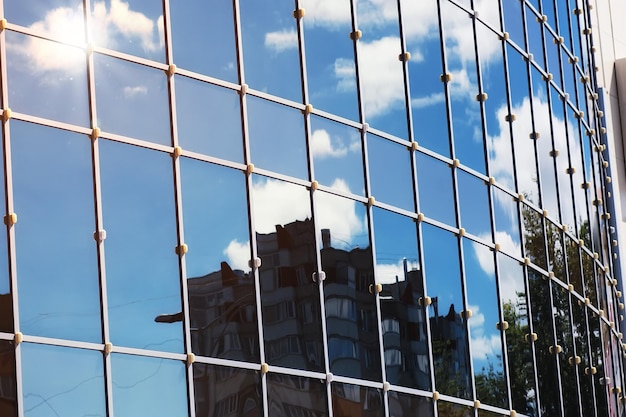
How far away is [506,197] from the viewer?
632 inches

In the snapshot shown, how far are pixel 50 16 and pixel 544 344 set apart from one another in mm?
8324

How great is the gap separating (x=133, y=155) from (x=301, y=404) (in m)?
3.08

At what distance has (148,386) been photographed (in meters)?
11.0

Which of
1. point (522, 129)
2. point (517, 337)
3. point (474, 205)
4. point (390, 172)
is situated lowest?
point (517, 337)

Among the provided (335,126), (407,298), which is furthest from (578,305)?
(335,126)

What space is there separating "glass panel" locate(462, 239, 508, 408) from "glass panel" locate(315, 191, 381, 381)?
6.46 ft

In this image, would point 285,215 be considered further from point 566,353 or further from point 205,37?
point 566,353

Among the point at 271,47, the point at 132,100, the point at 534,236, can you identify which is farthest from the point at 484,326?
the point at 132,100

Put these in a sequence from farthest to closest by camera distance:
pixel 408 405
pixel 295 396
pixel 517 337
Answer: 1. pixel 517 337
2. pixel 408 405
3. pixel 295 396

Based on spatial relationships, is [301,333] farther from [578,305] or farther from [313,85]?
[578,305]

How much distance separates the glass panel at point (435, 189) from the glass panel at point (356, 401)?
100 inches

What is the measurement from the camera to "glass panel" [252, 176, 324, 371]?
12250 millimetres

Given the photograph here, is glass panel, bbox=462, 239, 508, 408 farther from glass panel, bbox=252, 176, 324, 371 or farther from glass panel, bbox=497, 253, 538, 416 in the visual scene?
glass panel, bbox=252, 176, 324, 371

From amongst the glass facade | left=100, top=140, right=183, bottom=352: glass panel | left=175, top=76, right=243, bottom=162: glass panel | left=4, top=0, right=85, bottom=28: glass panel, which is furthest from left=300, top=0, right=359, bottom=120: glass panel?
left=4, top=0, right=85, bottom=28: glass panel
